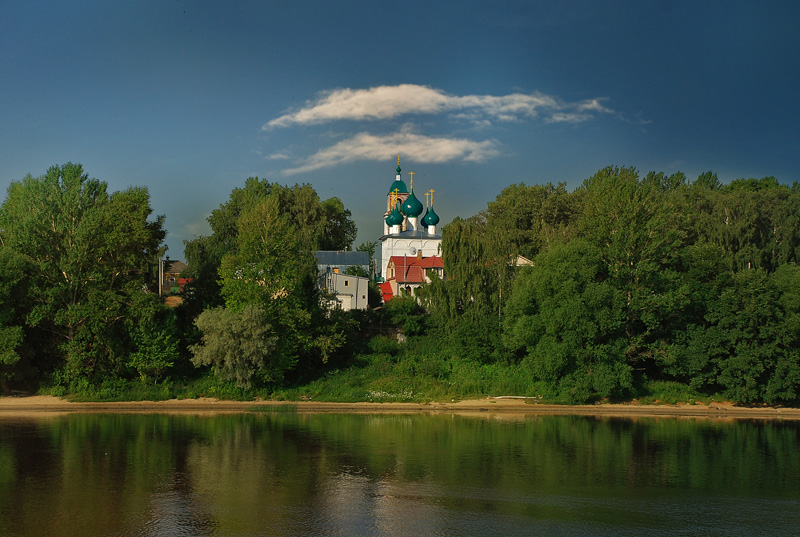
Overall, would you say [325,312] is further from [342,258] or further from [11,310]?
[342,258]

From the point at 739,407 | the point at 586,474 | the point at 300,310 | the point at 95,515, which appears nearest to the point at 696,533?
the point at 586,474

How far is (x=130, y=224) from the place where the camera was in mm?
35500

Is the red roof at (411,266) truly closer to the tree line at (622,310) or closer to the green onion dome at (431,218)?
the green onion dome at (431,218)

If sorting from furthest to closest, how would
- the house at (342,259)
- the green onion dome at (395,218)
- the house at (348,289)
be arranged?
the green onion dome at (395,218)
the house at (342,259)
the house at (348,289)

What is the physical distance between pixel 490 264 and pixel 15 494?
30478 millimetres

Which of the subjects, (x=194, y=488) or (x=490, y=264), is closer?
(x=194, y=488)

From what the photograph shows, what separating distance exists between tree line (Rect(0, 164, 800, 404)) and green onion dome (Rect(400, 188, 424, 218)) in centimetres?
4125

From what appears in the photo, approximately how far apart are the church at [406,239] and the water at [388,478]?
4019cm

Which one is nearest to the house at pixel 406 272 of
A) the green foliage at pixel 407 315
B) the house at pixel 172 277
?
the green foliage at pixel 407 315

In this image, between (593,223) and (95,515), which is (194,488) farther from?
(593,223)

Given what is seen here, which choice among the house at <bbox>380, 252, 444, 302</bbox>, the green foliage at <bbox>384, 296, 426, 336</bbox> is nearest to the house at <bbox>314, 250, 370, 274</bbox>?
the house at <bbox>380, 252, 444, 302</bbox>

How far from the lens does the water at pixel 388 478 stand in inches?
587

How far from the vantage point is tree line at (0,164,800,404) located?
33469mm

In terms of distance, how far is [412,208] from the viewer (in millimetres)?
82250
